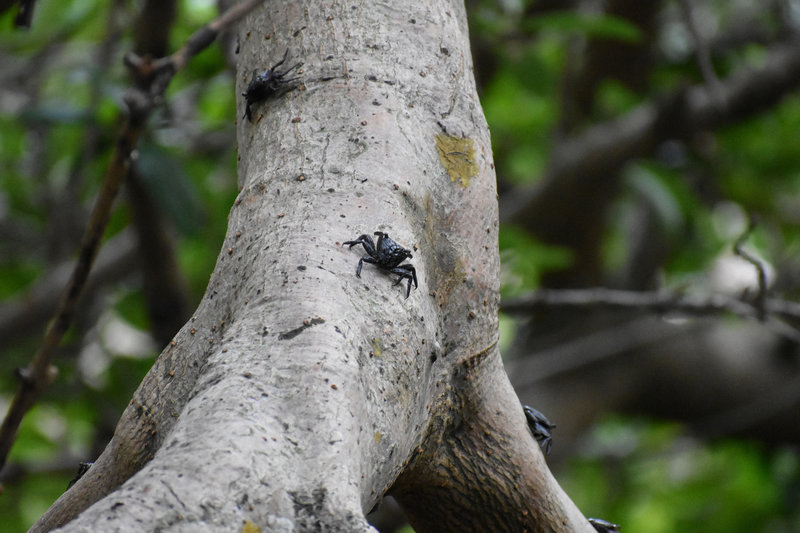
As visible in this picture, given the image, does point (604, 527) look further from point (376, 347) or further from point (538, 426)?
point (376, 347)

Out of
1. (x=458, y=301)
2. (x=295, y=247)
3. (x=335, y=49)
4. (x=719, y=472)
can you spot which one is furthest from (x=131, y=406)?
(x=719, y=472)

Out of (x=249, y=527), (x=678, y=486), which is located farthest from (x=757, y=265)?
(x=678, y=486)

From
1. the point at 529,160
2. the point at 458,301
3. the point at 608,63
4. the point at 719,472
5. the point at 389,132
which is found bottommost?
the point at 458,301

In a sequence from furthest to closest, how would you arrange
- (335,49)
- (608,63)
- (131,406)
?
(608,63)
(335,49)
(131,406)

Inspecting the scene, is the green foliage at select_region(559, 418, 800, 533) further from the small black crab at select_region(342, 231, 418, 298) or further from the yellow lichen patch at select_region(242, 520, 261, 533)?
the yellow lichen patch at select_region(242, 520, 261, 533)

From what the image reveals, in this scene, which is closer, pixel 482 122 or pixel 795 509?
pixel 482 122

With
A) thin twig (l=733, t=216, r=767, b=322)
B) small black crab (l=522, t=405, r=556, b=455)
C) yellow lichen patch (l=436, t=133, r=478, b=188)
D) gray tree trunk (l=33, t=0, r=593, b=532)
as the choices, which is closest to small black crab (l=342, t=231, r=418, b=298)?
gray tree trunk (l=33, t=0, r=593, b=532)

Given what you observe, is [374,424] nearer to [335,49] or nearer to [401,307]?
[401,307]
